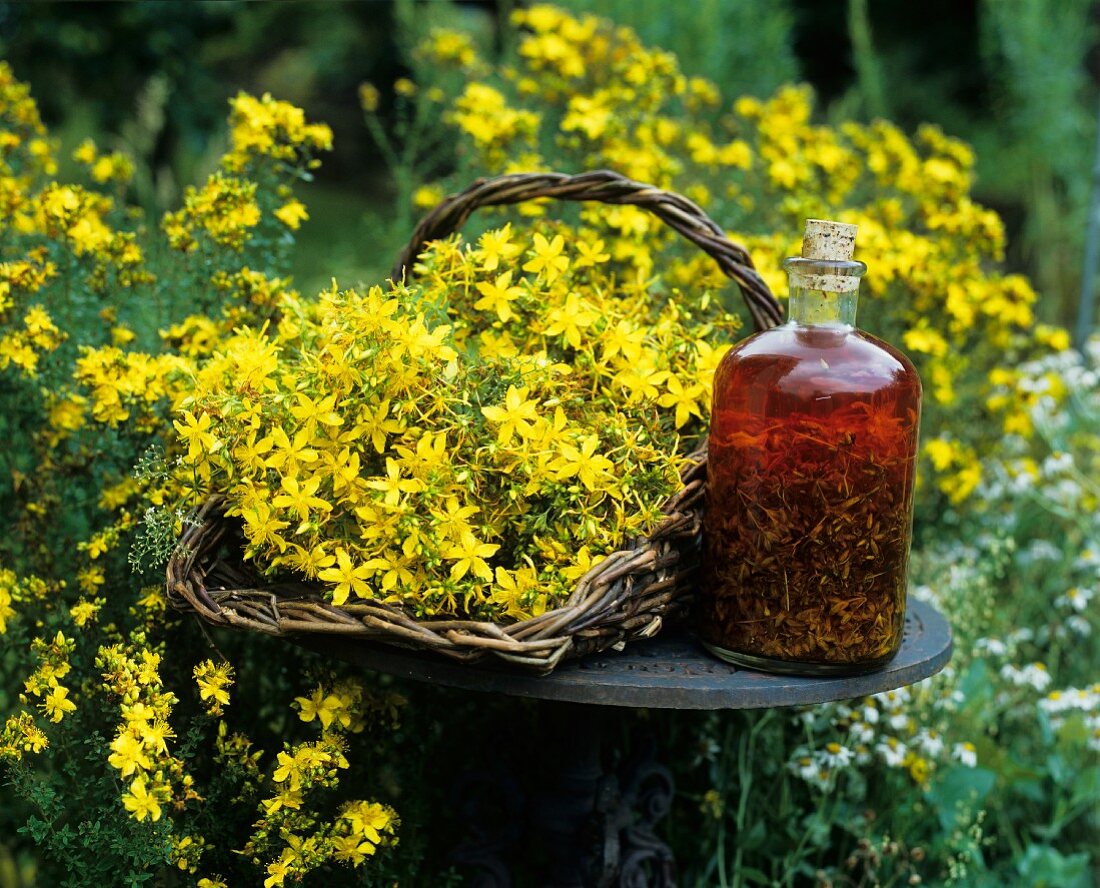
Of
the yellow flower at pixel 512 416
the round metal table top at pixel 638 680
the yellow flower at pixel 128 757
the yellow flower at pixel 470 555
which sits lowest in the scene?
the yellow flower at pixel 128 757

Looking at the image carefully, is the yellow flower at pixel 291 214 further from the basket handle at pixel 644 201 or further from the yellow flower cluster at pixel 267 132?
the basket handle at pixel 644 201

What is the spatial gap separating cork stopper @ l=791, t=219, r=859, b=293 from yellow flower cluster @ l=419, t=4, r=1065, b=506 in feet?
2.17

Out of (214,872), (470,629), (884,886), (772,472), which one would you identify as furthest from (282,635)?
(884,886)

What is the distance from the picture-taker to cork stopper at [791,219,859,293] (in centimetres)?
143

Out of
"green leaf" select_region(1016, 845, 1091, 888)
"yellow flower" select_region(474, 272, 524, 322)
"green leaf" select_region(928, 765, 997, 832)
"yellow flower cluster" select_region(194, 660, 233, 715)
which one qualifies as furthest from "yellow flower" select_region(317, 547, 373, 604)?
"green leaf" select_region(1016, 845, 1091, 888)

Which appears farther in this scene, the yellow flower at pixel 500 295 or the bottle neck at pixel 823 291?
the yellow flower at pixel 500 295

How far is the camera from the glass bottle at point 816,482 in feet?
4.55

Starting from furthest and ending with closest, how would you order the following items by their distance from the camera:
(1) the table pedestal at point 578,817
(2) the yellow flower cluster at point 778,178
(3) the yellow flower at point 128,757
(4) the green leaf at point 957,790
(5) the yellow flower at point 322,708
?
(2) the yellow flower cluster at point 778,178
(4) the green leaf at point 957,790
(1) the table pedestal at point 578,817
(5) the yellow flower at point 322,708
(3) the yellow flower at point 128,757

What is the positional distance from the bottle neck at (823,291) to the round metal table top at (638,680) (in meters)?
0.45

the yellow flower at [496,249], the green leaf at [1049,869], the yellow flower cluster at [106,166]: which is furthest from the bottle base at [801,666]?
the yellow flower cluster at [106,166]

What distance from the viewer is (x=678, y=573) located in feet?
4.97

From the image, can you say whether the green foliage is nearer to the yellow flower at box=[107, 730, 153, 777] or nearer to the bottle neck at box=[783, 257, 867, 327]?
the yellow flower at box=[107, 730, 153, 777]

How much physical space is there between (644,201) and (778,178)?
98 cm

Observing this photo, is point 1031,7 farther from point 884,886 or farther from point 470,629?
point 470,629
